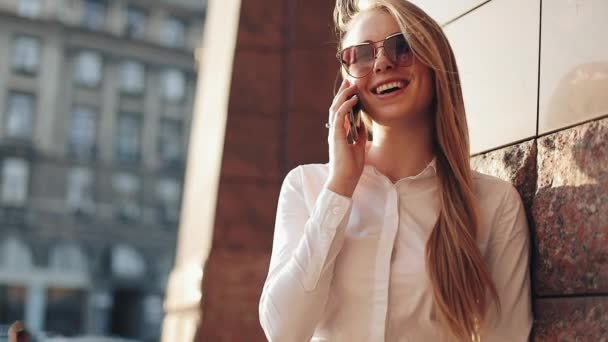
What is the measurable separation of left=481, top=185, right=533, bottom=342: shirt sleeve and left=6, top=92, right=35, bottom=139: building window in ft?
123

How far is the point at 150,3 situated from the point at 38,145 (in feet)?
29.4

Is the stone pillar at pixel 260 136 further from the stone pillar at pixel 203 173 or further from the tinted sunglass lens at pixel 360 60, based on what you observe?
the tinted sunglass lens at pixel 360 60

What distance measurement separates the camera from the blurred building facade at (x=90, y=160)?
122 feet

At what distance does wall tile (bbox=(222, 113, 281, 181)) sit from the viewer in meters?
5.95

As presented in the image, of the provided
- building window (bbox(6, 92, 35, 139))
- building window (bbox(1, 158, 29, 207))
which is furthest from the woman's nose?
building window (bbox(6, 92, 35, 139))

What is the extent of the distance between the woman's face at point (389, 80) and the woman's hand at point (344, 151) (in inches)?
1.8

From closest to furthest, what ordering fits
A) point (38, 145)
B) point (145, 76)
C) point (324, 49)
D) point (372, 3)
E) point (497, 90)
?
point (372, 3) → point (497, 90) → point (324, 49) → point (38, 145) → point (145, 76)

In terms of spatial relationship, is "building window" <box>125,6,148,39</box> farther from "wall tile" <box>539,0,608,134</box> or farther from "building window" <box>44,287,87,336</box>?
"wall tile" <box>539,0,608,134</box>

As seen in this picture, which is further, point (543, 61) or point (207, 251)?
point (207, 251)

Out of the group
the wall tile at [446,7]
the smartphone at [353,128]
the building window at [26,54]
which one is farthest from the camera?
the building window at [26,54]

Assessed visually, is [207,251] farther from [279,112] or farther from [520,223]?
[520,223]

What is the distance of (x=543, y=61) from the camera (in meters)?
2.55

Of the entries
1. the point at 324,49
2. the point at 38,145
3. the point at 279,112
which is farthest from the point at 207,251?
the point at 38,145

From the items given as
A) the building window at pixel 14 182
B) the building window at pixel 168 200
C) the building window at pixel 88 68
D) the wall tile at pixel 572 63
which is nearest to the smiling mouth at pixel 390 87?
the wall tile at pixel 572 63
